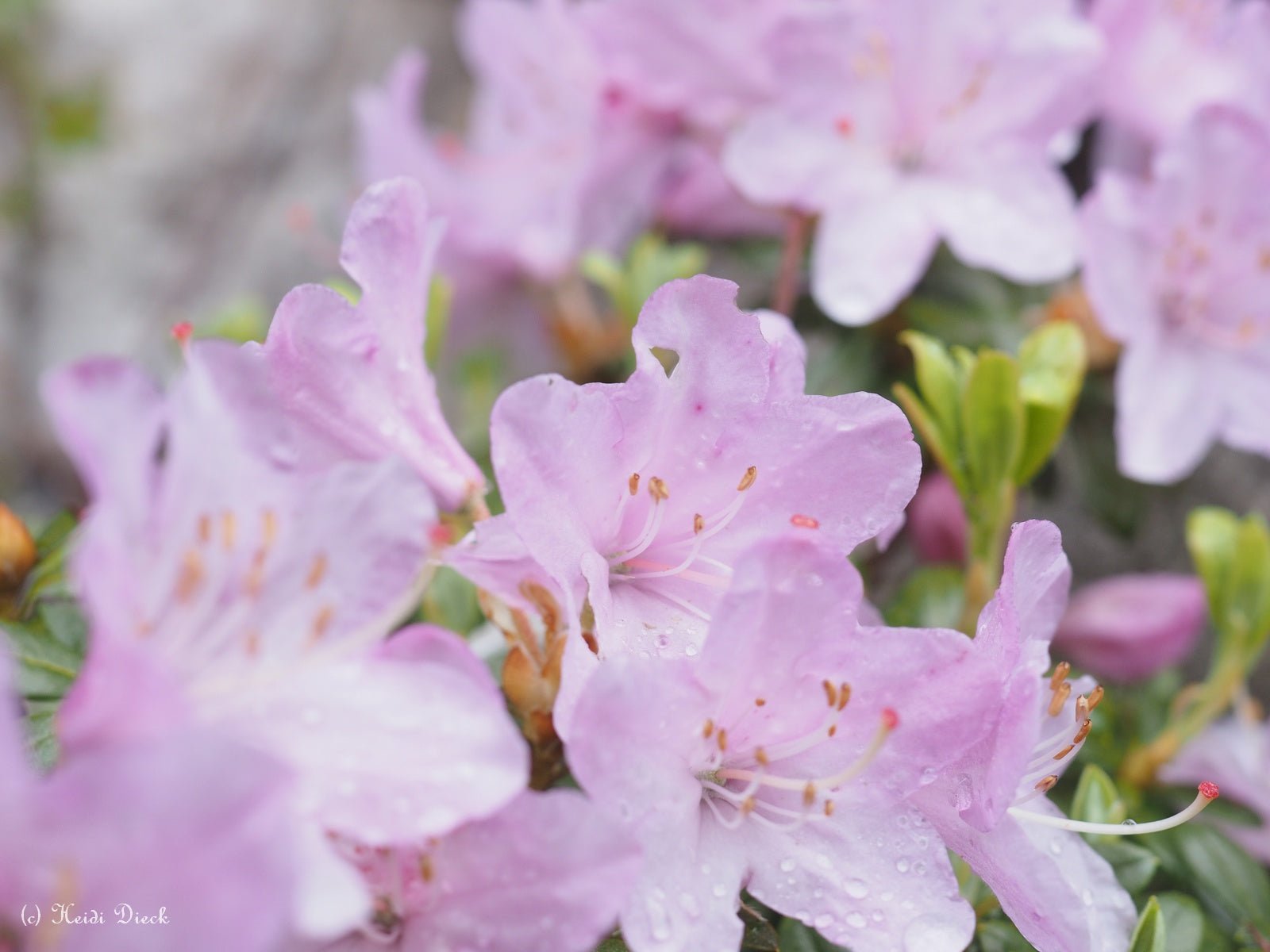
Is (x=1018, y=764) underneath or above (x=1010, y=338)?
above

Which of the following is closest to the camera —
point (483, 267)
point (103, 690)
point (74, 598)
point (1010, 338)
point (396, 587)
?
point (103, 690)

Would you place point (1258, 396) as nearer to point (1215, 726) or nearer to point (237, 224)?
point (1215, 726)

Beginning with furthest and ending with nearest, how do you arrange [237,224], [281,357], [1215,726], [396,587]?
[237,224] → [1215,726] → [281,357] → [396,587]

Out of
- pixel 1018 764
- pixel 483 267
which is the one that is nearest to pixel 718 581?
pixel 1018 764

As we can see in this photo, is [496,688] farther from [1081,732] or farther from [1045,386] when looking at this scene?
[1045,386]

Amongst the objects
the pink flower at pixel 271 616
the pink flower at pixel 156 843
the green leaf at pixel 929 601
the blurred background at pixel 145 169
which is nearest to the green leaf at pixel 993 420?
the green leaf at pixel 929 601

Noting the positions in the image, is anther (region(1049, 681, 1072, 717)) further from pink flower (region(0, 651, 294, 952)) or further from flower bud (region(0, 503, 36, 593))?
flower bud (region(0, 503, 36, 593))

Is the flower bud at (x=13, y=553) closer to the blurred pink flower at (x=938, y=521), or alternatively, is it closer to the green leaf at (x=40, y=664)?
the green leaf at (x=40, y=664)

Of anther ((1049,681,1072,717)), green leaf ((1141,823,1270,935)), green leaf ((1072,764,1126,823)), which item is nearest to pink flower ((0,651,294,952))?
anther ((1049,681,1072,717))
